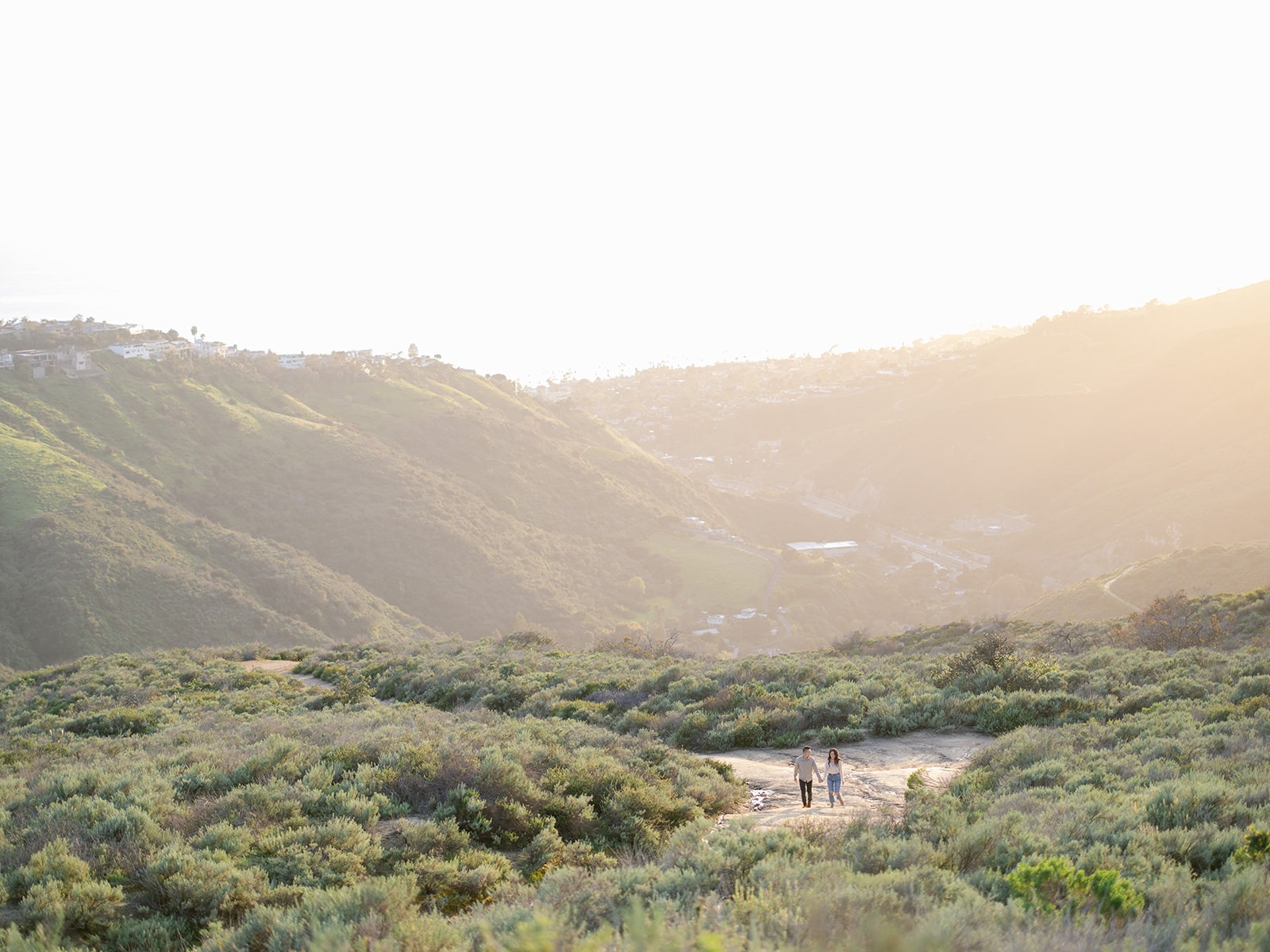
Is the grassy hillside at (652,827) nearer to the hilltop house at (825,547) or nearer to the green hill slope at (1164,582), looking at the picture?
the green hill slope at (1164,582)

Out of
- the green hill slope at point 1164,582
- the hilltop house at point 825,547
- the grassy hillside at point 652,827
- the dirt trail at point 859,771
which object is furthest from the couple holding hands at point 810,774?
the hilltop house at point 825,547

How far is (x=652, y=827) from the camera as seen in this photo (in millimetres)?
7004

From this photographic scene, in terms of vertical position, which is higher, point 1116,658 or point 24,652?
point 1116,658

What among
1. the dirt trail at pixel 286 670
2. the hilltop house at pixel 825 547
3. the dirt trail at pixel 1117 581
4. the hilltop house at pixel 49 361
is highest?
the hilltop house at pixel 49 361

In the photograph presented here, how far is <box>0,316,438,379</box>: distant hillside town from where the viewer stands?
60.1m

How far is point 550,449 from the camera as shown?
74500mm

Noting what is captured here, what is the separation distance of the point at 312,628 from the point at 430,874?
124 feet

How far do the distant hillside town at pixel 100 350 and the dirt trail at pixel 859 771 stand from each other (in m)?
68.1

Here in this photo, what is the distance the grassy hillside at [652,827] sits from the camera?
3.87 meters

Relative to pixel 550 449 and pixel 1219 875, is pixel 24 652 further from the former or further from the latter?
pixel 550 449

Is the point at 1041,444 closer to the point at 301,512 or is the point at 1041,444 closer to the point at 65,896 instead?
the point at 301,512

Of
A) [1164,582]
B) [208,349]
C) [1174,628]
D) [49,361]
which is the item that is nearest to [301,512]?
[49,361]

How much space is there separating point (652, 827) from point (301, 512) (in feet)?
174

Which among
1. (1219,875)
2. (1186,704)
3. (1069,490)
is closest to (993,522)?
(1069,490)
